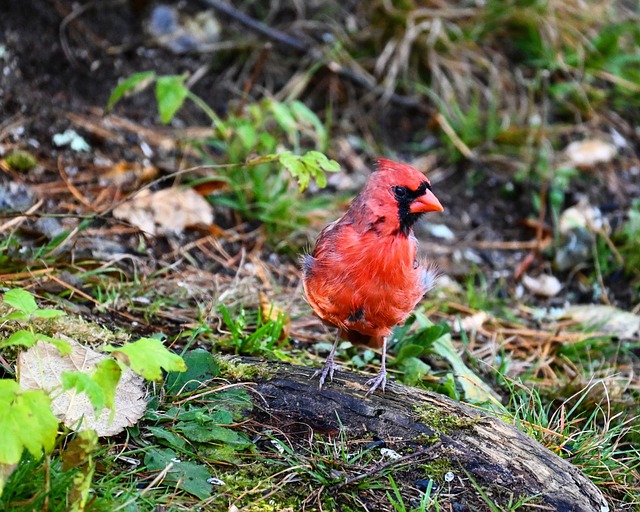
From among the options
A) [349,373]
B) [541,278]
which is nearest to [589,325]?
[541,278]

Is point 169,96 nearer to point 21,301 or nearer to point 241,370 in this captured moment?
point 241,370

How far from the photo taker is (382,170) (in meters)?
3.33

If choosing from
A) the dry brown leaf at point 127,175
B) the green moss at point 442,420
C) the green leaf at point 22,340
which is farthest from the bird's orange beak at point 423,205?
the dry brown leaf at point 127,175

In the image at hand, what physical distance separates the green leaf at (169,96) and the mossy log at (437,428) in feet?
6.48

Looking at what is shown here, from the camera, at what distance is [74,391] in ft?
8.70

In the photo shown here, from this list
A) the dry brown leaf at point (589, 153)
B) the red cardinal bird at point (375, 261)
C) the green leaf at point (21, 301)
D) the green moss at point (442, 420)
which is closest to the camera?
the green leaf at point (21, 301)

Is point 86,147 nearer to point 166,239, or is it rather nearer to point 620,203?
point 166,239

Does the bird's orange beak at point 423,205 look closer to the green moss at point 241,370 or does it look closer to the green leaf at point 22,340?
the green moss at point 241,370

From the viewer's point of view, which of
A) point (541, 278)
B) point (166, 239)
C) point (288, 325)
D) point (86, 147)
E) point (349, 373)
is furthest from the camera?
point (541, 278)

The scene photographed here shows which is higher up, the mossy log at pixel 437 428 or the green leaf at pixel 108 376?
the green leaf at pixel 108 376

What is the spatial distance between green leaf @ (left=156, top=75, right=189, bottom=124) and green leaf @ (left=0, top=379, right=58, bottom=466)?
2640 mm

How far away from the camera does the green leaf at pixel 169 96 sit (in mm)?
4496

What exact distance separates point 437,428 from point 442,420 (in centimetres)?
5

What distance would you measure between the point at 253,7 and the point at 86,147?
2.02 meters
